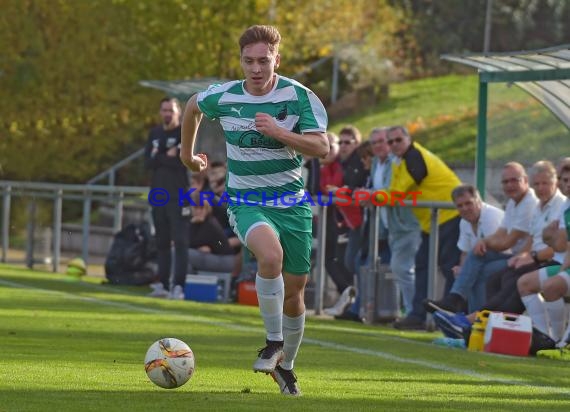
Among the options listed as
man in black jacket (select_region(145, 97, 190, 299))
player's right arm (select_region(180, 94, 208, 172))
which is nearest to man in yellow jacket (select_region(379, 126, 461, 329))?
man in black jacket (select_region(145, 97, 190, 299))

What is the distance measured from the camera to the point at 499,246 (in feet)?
52.4

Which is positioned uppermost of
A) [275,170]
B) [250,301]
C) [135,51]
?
[135,51]

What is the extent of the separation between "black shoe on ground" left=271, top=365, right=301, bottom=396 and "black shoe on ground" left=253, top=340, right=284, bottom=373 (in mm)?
114

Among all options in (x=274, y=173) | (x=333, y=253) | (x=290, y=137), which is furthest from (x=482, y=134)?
(x=290, y=137)

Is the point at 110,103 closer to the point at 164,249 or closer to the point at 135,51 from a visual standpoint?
the point at 135,51

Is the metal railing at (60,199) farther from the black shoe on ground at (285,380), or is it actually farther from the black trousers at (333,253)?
the black shoe on ground at (285,380)

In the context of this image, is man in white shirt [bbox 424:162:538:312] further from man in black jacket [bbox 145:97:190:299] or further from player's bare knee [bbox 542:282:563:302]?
man in black jacket [bbox 145:97:190:299]

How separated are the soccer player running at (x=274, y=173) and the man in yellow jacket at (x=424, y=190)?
6.98 m

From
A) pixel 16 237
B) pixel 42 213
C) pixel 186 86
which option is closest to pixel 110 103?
pixel 16 237

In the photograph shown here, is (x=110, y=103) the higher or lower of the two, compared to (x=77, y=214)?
higher

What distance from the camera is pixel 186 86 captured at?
25.1 m

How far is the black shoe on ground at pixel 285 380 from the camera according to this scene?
9977mm

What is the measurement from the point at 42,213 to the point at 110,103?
573 cm

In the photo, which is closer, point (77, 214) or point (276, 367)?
point (276, 367)
